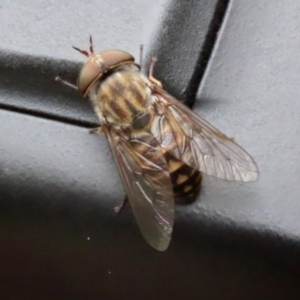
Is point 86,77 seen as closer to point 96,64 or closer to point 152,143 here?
point 96,64

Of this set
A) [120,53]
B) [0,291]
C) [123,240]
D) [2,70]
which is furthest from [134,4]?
[0,291]

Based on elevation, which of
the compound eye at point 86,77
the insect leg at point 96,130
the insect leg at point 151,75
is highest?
the insect leg at point 151,75

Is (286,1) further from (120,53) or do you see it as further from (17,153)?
(17,153)

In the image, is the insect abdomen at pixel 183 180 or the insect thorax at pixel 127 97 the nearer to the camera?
the insect abdomen at pixel 183 180

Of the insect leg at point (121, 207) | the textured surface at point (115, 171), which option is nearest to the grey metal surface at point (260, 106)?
the textured surface at point (115, 171)

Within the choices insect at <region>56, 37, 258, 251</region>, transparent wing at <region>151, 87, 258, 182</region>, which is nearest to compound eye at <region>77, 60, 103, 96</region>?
insect at <region>56, 37, 258, 251</region>

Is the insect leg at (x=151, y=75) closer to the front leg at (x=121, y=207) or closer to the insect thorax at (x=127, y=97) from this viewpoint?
the insect thorax at (x=127, y=97)

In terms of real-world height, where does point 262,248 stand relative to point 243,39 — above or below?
below

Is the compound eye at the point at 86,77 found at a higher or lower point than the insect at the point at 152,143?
higher
